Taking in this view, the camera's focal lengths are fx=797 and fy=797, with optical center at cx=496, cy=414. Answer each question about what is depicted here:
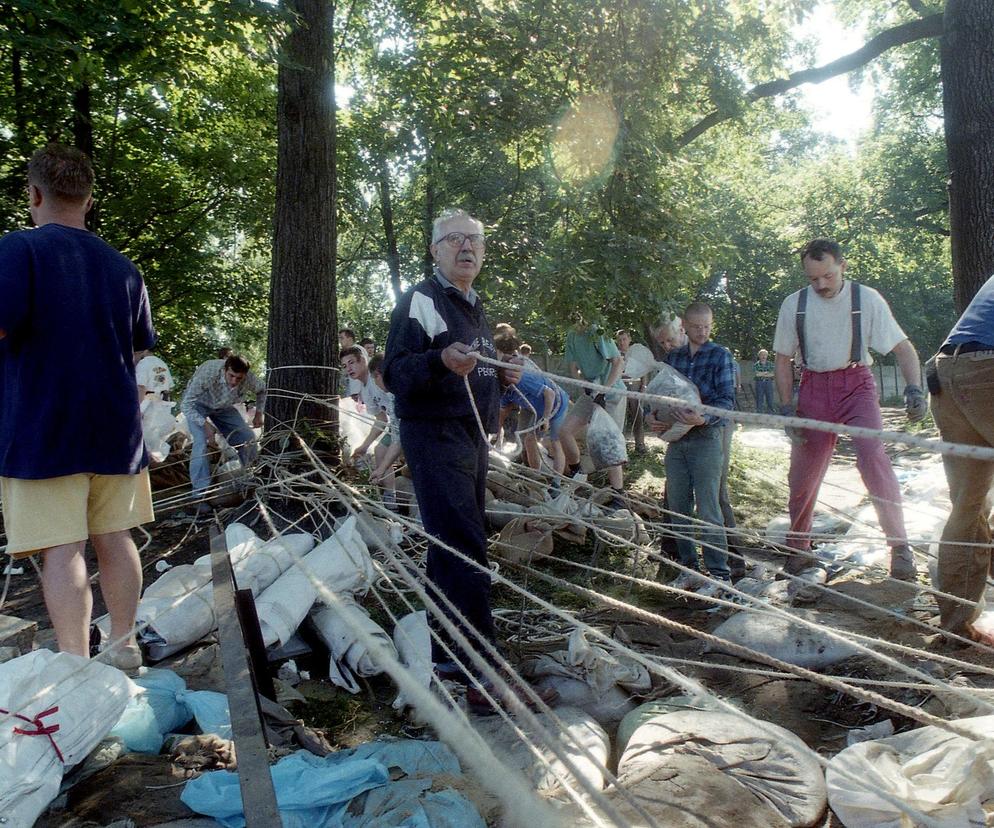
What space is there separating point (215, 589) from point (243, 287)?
10612 mm

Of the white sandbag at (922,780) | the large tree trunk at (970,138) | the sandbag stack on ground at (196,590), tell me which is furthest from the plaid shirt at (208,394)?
the white sandbag at (922,780)

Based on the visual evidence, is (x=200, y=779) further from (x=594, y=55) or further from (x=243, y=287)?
(x=243, y=287)

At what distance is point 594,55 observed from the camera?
6.43 meters

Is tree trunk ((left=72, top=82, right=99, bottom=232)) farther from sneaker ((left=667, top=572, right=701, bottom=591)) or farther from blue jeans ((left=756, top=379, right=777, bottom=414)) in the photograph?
blue jeans ((left=756, top=379, right=777, bottom=414))

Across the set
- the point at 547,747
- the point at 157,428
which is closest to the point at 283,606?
the point at 547,747

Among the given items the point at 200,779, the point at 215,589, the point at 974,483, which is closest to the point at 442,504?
the point at 215,589

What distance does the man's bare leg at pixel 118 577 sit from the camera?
2686 millimetres

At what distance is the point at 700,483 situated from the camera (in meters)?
4.37

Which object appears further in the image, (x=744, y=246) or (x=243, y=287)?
(x=744, y=246)

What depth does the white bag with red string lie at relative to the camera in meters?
1.76

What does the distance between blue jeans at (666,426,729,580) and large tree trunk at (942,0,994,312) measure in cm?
229

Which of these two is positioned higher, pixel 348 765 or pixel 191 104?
pixel 191 104

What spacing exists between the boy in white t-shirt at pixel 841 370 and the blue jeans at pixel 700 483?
40 centimetres

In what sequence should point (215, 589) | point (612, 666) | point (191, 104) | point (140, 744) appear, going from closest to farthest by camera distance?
1. point (140, 744)
2. point (215, 589)
3. point (612, 666)
4. point (191, 104)
